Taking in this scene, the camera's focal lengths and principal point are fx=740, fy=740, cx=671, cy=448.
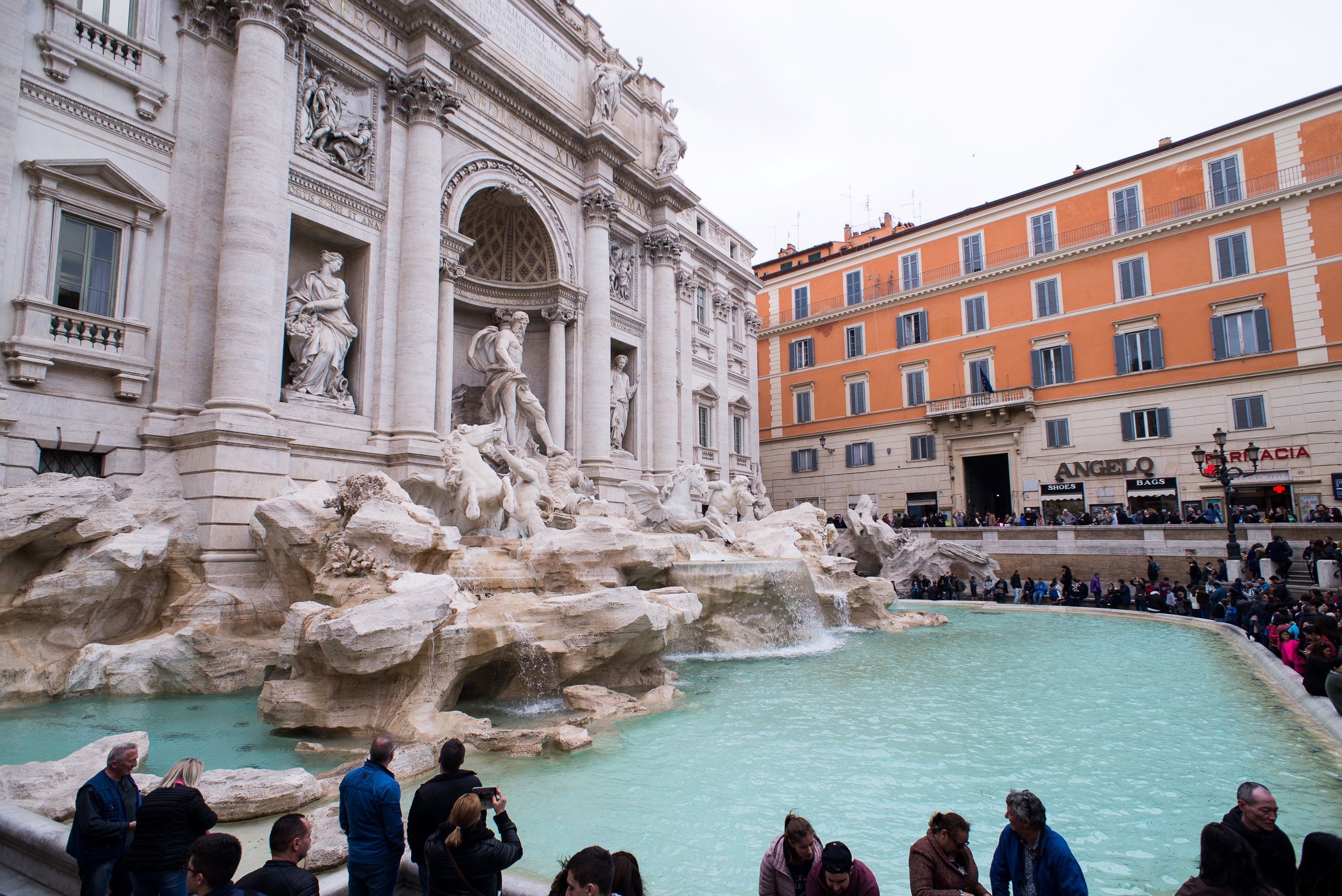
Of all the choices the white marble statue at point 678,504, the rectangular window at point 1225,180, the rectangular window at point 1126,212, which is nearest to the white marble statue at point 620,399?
the white marble statue at point 678,504

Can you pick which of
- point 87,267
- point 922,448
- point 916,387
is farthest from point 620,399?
point 916,387

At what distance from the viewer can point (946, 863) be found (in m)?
2.96

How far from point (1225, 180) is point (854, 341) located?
1304cm

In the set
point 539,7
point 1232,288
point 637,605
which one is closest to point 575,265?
point 539,7

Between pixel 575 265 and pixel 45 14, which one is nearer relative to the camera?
pixel 45 14

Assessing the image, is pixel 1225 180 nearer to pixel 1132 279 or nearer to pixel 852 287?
pixel 1132 279

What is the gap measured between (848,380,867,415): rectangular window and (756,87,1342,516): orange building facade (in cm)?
12

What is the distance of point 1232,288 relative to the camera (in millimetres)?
22375

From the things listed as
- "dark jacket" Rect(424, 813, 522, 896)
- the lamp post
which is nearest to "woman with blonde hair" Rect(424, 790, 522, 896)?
"dark jacket" Rect(424, 813, 522, 896)

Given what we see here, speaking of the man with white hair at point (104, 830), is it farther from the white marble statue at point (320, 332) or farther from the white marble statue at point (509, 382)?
the white marble statue at point (509, 382)

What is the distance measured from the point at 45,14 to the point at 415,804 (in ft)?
40.9

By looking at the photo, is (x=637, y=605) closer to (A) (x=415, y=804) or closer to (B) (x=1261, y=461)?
(A) (x=415, y=804)

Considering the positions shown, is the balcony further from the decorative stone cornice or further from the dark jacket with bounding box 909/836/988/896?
the dark jacket with bounding box 909/836/988/896

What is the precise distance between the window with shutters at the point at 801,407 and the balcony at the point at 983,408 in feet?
18.9
